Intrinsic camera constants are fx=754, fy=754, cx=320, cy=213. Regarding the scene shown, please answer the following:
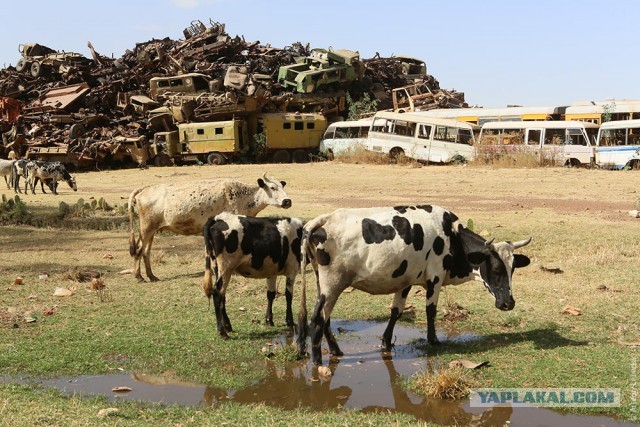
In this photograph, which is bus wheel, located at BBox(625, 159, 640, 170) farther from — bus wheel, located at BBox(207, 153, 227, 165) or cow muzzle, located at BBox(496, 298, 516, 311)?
cow muzzle, located at BBox(496, 298, 516, 311)

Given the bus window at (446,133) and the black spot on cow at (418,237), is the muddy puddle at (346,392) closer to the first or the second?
the black spot on cow at (418,237)

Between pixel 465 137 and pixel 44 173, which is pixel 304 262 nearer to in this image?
pixel 44 173

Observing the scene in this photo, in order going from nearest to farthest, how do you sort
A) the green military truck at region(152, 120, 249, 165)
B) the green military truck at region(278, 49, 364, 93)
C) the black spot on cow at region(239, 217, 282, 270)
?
the black spot on cow at region(239, 217, 282, 270) < the green military truck at region(152, 120, 249, 165) < the green military truck at region(278, 49, 364, 93)

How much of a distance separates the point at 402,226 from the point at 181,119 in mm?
34697

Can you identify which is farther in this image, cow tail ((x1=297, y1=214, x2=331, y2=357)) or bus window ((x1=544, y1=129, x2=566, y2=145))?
bus window ((x1=544, y1=129, x2=566, y2=145))

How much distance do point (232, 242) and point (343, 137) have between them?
30887mm

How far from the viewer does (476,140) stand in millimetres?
36312

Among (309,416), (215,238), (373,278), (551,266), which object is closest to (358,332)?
(373,278)

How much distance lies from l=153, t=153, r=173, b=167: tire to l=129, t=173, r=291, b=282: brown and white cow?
28.4 meters

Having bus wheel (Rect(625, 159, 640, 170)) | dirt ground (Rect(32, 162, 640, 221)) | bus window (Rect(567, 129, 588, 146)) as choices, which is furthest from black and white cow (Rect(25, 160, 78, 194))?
bus wheel (Rect(625, 159, 640, 170))

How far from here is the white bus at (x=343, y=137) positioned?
39781 millimetres

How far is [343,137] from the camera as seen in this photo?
40.9 metres

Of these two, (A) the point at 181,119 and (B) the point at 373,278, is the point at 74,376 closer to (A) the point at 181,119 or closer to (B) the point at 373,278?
(B) the point at 373,278

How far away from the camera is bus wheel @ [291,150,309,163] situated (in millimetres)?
42125
